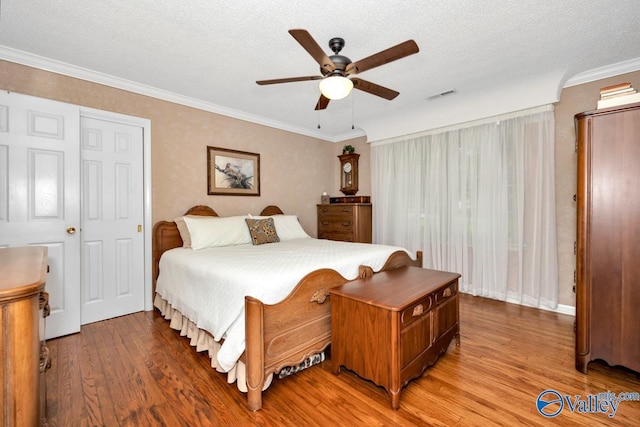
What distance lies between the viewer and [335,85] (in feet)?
6.34

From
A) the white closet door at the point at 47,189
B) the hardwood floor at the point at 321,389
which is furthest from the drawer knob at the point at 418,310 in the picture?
the white closet door at the point at 47,189

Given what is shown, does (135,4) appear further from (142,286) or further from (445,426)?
(445,426)

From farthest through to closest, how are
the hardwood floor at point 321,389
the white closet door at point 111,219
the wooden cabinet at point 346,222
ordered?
the wooden cabinet at point 346,222
the white closet door at point 111,219
the hardwood floor at point 321,389

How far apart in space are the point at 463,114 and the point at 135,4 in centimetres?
351

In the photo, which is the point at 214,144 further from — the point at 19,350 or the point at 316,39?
the point at 19,350

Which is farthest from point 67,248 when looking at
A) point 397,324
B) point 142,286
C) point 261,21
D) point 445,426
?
point 445,426

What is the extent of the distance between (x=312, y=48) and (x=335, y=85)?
0.28 m

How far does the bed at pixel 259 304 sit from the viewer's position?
167 centimetres

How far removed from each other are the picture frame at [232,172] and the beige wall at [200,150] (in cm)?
8

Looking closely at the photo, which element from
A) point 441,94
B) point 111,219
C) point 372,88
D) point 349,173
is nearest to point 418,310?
point 372,88

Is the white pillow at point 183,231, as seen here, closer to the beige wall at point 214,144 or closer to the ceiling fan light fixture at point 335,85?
the beige wall at point 214,144

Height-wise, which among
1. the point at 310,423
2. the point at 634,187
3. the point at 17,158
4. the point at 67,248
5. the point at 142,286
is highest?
the point at 17,158

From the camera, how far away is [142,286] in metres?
3.13

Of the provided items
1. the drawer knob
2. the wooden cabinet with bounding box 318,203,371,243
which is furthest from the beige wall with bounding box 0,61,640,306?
the drawer knob
